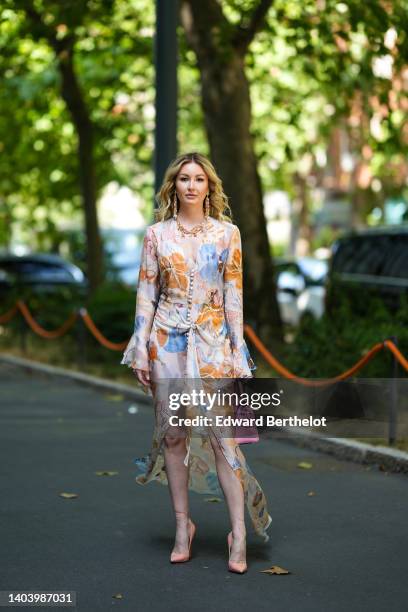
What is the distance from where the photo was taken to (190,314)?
6.10m

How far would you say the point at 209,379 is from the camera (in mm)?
6141

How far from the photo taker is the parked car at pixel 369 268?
14711 mm

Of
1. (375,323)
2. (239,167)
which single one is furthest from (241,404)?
(239,167)

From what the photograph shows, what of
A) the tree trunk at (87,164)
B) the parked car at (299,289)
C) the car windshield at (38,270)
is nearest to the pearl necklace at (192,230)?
the parked car at (299,289)

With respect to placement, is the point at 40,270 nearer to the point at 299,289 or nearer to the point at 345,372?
the point at 299,289

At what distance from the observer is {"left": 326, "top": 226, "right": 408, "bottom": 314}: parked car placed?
14.7m

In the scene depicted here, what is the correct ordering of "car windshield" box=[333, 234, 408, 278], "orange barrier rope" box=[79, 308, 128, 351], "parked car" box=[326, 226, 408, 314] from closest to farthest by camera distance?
"parked car" box=[326, 226, 408, 314] < "orange barrier rope" box=[79, 308, 128, 351] < "car windshield" box=[333, 234, 408, 278]

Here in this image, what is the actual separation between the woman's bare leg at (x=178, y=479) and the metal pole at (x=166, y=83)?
295 inches

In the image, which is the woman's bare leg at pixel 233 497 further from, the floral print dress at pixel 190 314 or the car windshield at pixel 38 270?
the car windshield at pixel 38 270

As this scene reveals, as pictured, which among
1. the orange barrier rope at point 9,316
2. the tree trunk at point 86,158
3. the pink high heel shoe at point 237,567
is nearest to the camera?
the pink high heel shoe at point 237,567

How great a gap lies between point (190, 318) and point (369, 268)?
10706 millimetres

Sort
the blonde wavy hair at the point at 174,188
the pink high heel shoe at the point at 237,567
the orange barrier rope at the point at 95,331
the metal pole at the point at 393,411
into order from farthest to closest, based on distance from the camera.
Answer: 1. the orange barrier rope at the point at 95,331
2. the metal pole at the point at 393,411
3. the blonde wavy hair at the point at 174,188
4. the pink high heel shoe at the point at 237,567

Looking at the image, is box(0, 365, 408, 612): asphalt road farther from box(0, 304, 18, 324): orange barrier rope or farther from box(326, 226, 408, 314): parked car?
box(0, 304, 18, 324): orange barrier rope

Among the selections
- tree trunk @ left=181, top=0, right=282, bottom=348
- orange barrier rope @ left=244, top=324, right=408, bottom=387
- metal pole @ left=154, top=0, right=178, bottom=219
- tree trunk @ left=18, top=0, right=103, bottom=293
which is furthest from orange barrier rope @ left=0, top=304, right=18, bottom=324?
orange barrier rope @ left=244, top=324, right=408, bottom=387
